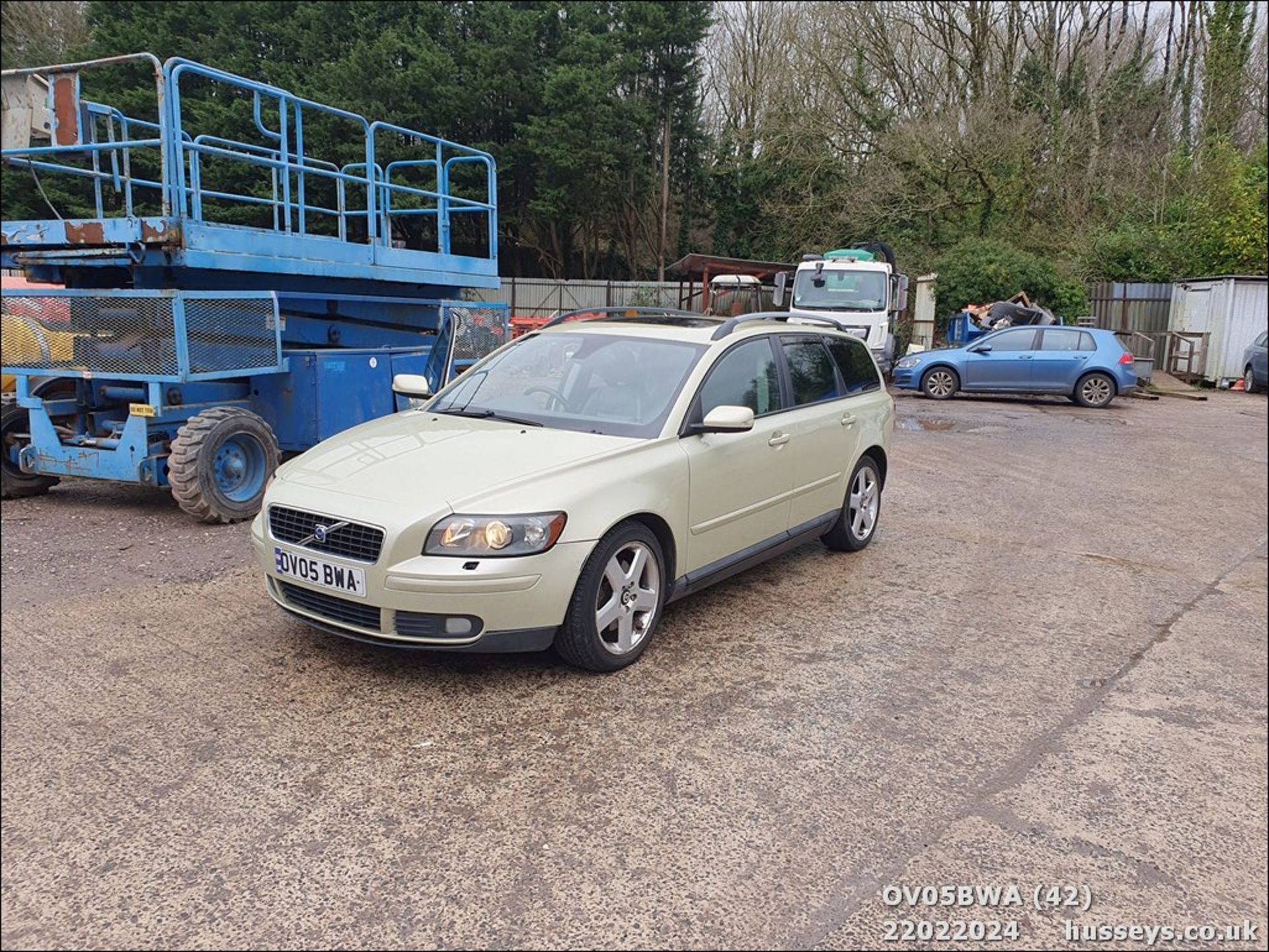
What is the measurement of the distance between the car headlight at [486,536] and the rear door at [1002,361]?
15360mm

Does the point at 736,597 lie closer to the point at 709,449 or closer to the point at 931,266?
the point at 709,449

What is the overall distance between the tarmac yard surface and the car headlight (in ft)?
2.22

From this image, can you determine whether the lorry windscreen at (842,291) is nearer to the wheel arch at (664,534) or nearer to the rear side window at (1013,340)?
the rear side window at (1013,340)

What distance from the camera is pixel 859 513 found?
6770 mm

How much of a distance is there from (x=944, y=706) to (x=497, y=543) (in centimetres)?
205

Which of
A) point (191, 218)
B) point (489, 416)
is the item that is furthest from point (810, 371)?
point (191, 218)

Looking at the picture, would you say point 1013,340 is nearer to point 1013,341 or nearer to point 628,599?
point 1013,341

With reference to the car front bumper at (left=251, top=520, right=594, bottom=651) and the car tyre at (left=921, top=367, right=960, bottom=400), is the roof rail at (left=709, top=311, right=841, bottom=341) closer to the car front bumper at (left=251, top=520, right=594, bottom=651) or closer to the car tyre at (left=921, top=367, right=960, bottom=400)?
the car front bumper at (left=251, top=520, right=594, bottom=651)

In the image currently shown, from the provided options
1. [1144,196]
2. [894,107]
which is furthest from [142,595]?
[894,107]

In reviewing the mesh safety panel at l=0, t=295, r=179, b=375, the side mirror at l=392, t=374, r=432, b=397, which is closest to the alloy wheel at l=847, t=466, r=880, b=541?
the side mirror at l=392, t=374, r=432, b=397

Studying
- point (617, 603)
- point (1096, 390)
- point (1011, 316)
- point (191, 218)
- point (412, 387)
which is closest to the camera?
point (617, 603)

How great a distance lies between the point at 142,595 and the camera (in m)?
5.38

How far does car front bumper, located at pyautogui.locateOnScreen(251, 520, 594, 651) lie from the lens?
3.93 meters

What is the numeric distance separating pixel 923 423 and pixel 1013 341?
14.0 ft
